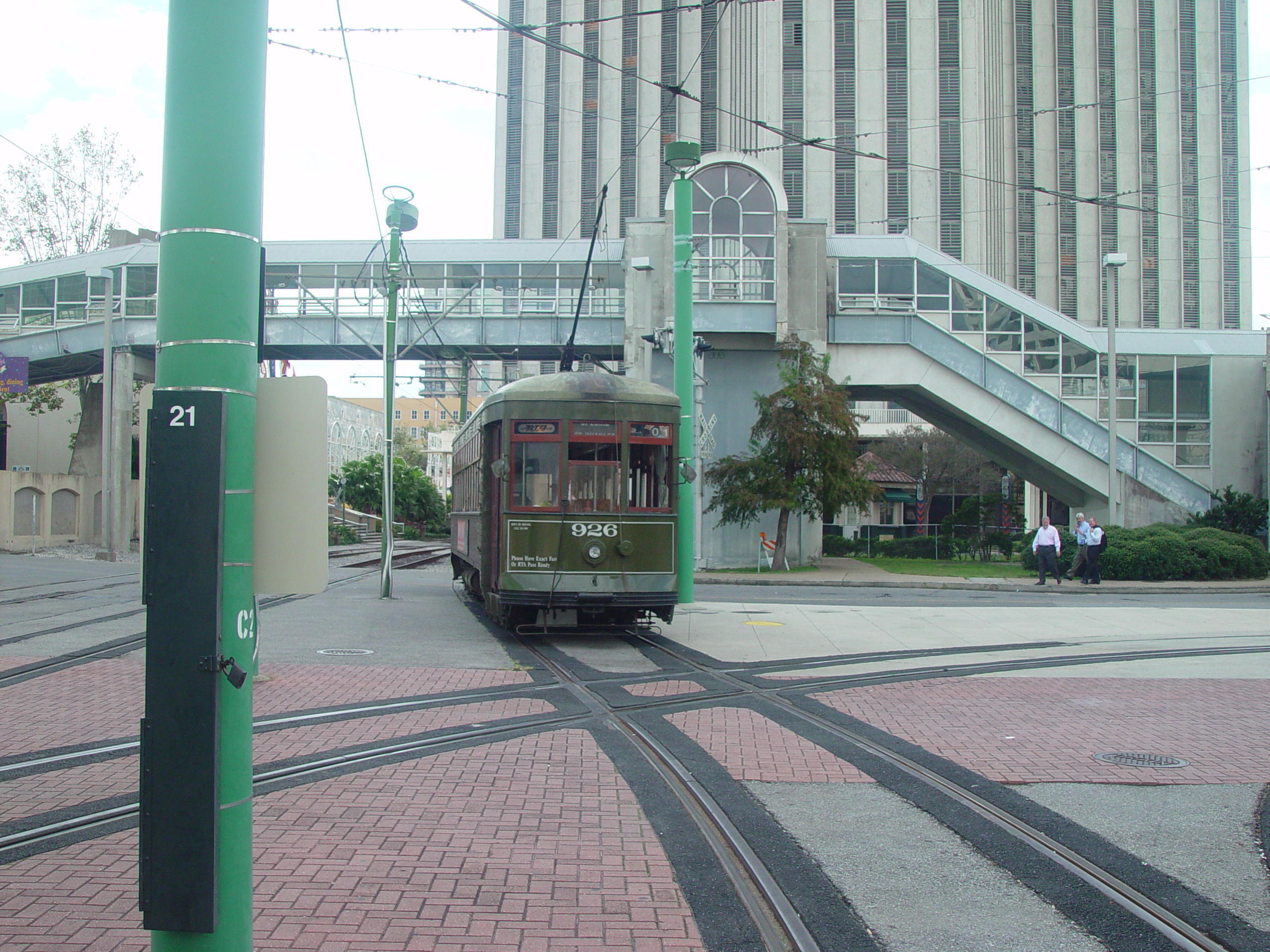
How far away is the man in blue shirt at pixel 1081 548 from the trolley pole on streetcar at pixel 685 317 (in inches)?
424

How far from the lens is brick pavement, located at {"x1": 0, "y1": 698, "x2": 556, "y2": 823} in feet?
18.9

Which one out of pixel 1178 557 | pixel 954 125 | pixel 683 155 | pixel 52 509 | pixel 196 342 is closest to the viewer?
pixel 196 342

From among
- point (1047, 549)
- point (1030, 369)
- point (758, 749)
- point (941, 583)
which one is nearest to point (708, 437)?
point (941, 583)

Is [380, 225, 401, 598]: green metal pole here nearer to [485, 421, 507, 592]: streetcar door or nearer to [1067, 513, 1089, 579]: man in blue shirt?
[485, 421, 507, 592]: streetcar door

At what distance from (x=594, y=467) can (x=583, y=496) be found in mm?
389

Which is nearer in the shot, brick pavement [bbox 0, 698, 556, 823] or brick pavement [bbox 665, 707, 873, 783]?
brick pavement [bbox 0, 698, 556, 823]

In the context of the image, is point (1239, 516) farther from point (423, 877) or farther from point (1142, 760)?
point (423, 877)

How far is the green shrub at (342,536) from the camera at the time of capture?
45.7m

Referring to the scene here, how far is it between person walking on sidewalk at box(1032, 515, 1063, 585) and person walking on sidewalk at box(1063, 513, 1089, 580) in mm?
497

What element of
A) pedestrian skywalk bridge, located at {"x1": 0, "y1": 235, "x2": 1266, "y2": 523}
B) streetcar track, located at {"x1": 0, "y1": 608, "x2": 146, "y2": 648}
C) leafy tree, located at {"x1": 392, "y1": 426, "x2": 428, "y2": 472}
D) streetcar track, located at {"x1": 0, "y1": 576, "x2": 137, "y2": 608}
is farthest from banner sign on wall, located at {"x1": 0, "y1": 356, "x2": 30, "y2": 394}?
leafy tree, located at {"x1": 392, "y1": 426, "x2": 428, "y2": 472}

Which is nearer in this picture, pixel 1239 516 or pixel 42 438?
pixel 1239 516

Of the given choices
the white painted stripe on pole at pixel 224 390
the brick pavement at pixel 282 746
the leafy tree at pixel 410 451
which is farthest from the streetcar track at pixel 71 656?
the leafy tree at pixel 410 451

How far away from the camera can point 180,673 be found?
2.99 metres

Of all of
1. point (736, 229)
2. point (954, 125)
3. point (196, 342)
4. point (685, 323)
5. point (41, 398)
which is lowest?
point (196, 342)
